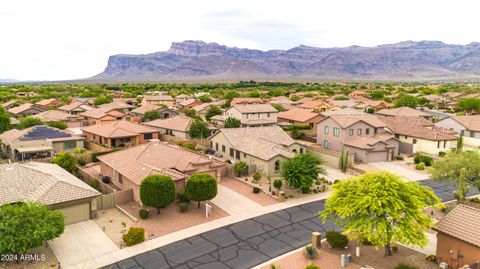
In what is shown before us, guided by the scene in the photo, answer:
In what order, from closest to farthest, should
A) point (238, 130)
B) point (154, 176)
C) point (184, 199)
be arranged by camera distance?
point (154, 176)
point (184, 199)
point (238, 130)

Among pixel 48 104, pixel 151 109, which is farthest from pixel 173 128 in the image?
pixel 48 104

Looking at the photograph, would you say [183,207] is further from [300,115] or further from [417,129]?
[300,115]

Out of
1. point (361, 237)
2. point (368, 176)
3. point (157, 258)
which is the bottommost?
point (157, 258)

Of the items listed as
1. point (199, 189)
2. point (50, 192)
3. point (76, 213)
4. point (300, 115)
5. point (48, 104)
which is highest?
point (48, 104)

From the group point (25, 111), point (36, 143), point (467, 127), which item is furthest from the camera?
point (25, 111)

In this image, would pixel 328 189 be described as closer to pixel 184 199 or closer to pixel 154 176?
pixel 184 199

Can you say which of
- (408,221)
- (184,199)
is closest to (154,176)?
(184,199)

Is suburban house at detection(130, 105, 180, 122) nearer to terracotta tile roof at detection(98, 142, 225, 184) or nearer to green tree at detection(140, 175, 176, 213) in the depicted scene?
terracotta tile roof at detection(98, 142, 225, 184)
